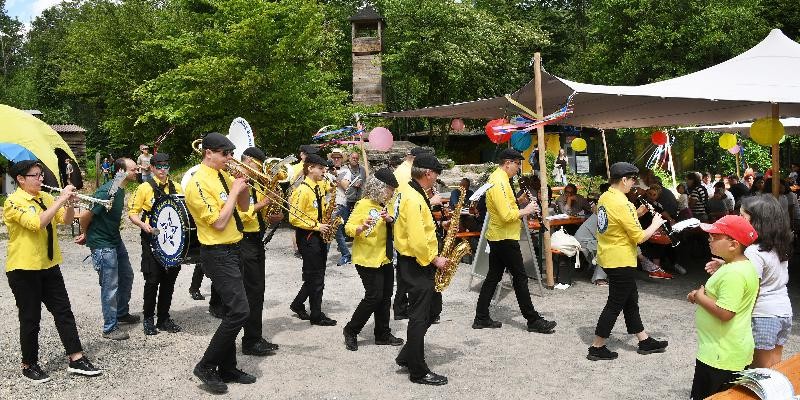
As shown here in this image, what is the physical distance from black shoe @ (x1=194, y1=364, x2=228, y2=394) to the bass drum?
4.30 ft

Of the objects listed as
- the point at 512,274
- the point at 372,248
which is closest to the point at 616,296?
the point at 512,274

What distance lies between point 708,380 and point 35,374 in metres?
4.93

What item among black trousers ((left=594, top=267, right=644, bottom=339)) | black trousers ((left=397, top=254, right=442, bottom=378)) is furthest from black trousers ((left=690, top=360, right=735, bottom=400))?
black trousers ((left=397, top=254, right=442, bottom=378))

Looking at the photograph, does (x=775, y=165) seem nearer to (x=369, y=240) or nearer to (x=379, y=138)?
(x=369, y=240)

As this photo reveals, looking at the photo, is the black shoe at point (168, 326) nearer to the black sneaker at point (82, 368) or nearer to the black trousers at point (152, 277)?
the black trousers at point (152, 277)

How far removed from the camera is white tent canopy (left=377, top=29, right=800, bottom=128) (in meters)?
7.85

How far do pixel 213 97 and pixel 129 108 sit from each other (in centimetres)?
1565

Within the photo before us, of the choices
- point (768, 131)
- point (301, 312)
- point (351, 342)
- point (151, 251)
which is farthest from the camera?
point (768, 131)

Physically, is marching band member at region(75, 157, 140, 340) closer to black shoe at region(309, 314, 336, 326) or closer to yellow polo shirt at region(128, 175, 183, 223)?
yellow polo shirt at region(128, 175, 183, 223)

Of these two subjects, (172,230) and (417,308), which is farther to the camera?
(172,230)

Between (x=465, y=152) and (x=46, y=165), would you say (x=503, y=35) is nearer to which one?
(x=465, y=152)

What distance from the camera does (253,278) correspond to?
5.69m

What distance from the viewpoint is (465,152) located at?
1217 inches

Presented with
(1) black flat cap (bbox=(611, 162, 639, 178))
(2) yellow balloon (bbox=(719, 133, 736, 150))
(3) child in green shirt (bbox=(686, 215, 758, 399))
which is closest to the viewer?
(3) child in green shirt (bbox=(686, 215, 758, 399))
